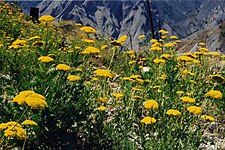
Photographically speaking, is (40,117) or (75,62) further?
(75,62)

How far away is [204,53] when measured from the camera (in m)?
7.30

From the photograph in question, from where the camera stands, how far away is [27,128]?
4324 mm

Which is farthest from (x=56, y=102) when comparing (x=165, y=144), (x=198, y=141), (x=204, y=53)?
(x=204, y=53)

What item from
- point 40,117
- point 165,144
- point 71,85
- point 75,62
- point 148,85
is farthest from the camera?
point 148,85

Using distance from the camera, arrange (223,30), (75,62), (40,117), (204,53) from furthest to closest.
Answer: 1. (223,30)
2. (204,53)
3. (75,62)
4. (40,117)

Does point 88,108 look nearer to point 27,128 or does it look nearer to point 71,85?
point 71,85

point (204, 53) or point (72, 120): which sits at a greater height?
point (204, 53)

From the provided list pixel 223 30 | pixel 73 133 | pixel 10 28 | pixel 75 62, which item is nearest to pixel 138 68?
pixel 75 62

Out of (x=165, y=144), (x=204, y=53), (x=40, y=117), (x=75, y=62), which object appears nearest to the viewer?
(x=40, y=117)

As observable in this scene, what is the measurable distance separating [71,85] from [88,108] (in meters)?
0.49

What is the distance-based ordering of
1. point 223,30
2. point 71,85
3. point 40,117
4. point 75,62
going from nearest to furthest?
point 40,117, point 71,85, point 75,62, point 223,30

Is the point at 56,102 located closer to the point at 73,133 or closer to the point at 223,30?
the point at 73,133

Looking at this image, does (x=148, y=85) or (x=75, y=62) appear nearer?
(x=75, y=62)

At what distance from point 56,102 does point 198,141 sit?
2.19 m
